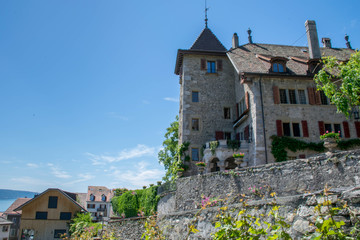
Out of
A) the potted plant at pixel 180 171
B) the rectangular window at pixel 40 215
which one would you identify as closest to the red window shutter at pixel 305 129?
the potted plant at pixel 180 171

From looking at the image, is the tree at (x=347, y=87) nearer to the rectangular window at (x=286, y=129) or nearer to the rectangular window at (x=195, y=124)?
the rectangular window at (x=286, y=129)

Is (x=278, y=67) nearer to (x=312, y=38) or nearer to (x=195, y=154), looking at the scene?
(x=312, y=38)

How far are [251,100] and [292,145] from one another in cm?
442

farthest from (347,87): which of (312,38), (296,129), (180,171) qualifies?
(180,171)

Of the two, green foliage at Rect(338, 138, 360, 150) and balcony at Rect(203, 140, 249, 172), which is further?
balcony at Rect(203, 140, 249, 172)

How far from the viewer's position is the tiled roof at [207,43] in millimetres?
29898

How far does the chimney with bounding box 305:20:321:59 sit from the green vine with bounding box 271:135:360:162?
765 cm

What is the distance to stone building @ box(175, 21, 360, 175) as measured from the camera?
22.0 metres

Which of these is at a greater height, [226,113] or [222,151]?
[226,113]

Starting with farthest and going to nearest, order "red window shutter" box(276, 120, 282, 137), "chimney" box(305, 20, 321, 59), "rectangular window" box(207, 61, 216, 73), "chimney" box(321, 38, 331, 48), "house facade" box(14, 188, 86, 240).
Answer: "house facade" box(14, 188, 86, 240) < "chimney" box(321, 38, 331, 48) < "rectangular window" box(207, 61, 216, 73) < "chimney" box(305, 20, 321, 59) < "red window shutter" box(276, 120, 282, 137)

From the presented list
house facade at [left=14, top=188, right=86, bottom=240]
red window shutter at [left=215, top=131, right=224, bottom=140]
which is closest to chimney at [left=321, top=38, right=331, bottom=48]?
red window shutter at [left=215, top=131, right=224, bottom=140]

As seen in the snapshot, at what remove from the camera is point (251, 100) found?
22.9 m

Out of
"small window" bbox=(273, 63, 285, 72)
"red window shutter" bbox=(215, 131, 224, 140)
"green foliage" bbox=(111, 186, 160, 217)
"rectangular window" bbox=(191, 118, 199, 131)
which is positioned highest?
"small window" bbox=(273, 63, 285, 72)

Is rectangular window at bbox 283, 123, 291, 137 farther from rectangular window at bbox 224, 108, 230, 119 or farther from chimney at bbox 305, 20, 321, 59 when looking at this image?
chimney at bbox 305, 20, 321, 59
